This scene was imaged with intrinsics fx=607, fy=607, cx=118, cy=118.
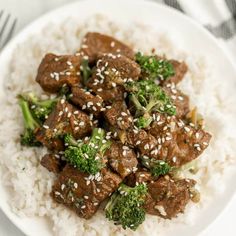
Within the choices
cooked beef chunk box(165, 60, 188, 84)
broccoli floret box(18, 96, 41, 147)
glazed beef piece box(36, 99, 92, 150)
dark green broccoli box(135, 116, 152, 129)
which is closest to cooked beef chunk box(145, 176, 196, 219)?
dark green broccoli box(135, 116, 152, 129)

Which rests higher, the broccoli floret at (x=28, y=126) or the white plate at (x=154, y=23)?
the white plate at (x=154, y=23)

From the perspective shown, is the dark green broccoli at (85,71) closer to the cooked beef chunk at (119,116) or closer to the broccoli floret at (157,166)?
the cooked beef chunk at (119,116)

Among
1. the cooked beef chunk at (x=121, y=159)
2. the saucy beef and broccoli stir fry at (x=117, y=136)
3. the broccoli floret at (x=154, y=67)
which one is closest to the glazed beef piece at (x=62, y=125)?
the saucy beef and broccoli stir fry at (x=117, y=136)

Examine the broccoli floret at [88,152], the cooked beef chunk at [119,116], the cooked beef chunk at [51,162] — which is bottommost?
the cooked beef chunk at [51,162]

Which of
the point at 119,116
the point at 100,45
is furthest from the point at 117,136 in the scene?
the point at 100,45

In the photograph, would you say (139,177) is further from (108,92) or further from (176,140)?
(108,92)

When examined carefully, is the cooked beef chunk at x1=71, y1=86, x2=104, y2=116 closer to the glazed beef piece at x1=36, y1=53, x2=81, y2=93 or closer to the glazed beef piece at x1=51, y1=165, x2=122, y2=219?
the glazed beef piece at x1=36, y1=53, x2=81, y2=93

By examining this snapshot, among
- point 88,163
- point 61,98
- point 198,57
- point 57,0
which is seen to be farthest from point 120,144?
point 57,0
